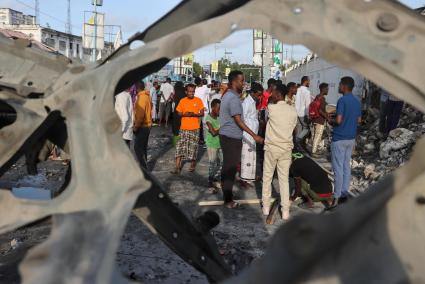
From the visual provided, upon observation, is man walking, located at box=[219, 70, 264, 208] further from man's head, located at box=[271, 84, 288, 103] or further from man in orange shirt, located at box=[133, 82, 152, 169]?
man in orange shirt, located at box=[133, 82, 152, 169]

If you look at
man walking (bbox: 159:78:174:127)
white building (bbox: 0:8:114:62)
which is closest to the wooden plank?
man walking (bbox: 159:78:174:127)

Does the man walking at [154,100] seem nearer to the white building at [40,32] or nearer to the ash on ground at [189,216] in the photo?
the ash on ground at [189,216]

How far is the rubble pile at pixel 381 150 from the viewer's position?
28.0 feet

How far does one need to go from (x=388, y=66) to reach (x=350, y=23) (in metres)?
0.19

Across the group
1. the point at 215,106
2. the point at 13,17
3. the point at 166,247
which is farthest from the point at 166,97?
the point at 13,17

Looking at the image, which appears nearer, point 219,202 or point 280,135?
point 280,135

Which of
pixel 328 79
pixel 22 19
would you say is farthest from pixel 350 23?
pixel 22 19

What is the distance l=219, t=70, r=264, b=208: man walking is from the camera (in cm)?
618

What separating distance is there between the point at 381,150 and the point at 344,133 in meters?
4.42

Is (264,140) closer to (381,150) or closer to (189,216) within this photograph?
(189,216)

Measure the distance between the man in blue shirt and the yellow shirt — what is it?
335 cm

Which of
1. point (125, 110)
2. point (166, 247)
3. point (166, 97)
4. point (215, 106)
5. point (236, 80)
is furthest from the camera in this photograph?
point (166, 97)

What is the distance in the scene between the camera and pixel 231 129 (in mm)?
6332

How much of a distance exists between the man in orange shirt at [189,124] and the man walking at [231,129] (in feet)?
6.30
